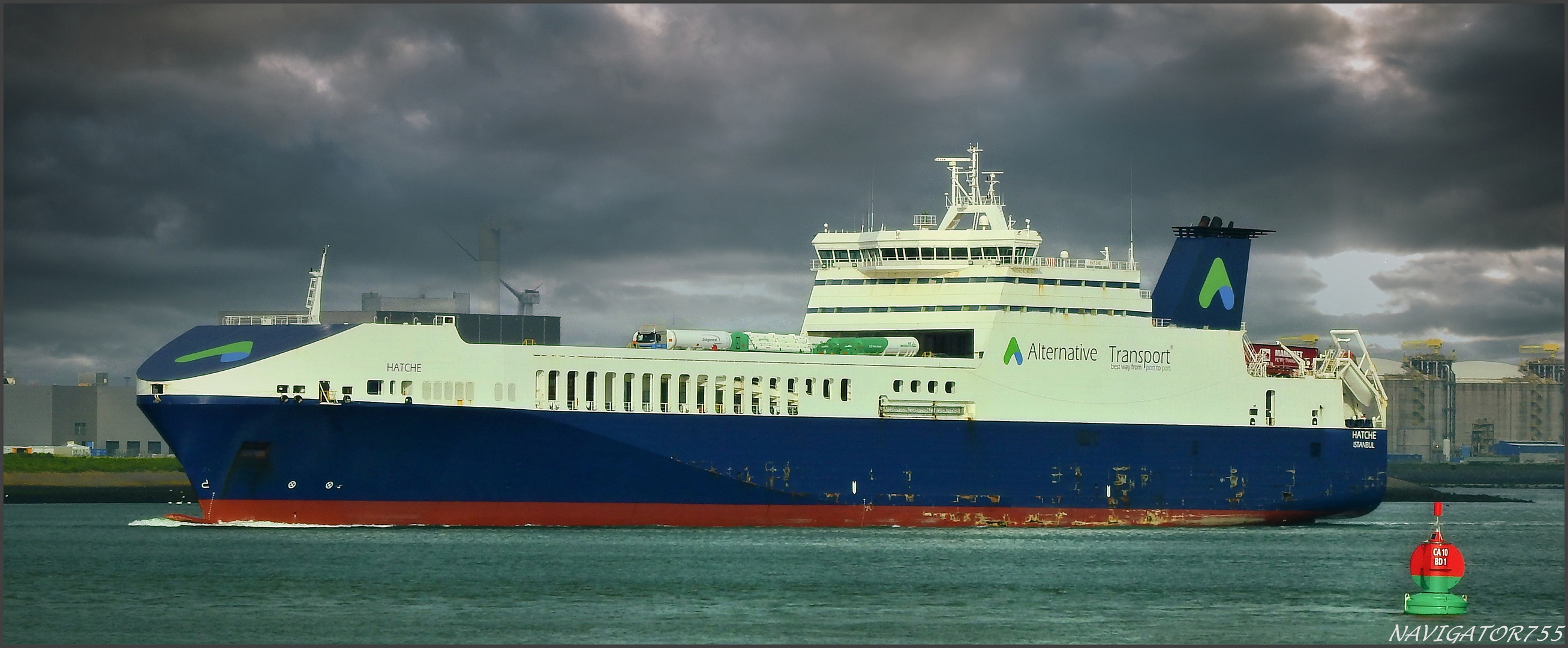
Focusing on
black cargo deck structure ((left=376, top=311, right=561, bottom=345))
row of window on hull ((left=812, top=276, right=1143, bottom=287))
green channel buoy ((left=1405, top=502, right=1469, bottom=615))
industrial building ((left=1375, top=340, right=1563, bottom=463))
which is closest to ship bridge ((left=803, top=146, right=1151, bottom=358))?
row of window on hull ((left=812, top=276, right=1143, bottom=287))

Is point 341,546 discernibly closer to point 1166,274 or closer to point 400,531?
point 400,531

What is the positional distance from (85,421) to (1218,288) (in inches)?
2355

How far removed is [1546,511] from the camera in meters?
77.1

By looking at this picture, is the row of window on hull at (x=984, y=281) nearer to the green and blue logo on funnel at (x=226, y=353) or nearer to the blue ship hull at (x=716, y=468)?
the blue ship hull at (x=716, y=468)

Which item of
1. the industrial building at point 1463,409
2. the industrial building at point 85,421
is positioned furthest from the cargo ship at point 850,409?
the industrial building at point 1463,409

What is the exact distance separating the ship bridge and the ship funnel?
278cm

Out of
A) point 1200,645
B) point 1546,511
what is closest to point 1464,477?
point 1546,511

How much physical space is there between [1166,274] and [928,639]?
29.6 meters

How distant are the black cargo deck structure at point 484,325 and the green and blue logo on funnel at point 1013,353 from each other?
1173 cm

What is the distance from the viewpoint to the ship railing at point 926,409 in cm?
4725

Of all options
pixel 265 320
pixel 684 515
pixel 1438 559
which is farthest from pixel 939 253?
pixel 1438 559

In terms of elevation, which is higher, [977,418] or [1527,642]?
[977,418]

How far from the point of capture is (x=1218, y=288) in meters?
55.2

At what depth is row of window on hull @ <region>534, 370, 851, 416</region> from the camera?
4394 centimetres
